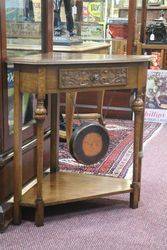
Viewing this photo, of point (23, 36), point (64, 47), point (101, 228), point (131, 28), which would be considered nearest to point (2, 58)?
point (23, 36)

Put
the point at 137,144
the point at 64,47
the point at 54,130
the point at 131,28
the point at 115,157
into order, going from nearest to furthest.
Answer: the point at 137,144, the point at 54,130, the point at 115,157, the point at 64,47, the point at 131,28

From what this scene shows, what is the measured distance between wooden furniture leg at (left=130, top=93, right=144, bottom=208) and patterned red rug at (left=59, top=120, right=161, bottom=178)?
457mm

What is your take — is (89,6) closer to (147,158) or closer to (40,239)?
(147,158)


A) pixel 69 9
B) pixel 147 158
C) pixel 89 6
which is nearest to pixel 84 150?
pixel 147 158

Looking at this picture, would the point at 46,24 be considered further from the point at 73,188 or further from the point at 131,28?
the point at 131,28

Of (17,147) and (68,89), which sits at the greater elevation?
(68,89)

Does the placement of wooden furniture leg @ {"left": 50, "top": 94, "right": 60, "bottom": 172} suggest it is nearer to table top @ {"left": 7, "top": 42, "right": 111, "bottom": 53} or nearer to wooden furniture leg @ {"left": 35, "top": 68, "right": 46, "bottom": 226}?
table top @ {"left": 7, "top": 42, "right": 111, "bottom": 53}

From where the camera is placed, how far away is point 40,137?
188 cm

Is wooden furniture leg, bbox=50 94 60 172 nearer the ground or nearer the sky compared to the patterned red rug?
nearer the sky

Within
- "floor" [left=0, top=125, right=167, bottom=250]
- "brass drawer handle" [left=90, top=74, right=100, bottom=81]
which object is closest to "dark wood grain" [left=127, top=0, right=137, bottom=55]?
"floor" [left=0, top=125, right=167, bottom=250]

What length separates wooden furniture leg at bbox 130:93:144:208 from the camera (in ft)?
6.70

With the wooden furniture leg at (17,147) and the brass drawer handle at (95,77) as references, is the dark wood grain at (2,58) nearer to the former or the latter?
the wooden furniture leg at (17,147)

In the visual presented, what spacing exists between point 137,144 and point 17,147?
60 cm

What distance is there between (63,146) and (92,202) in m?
1.10
